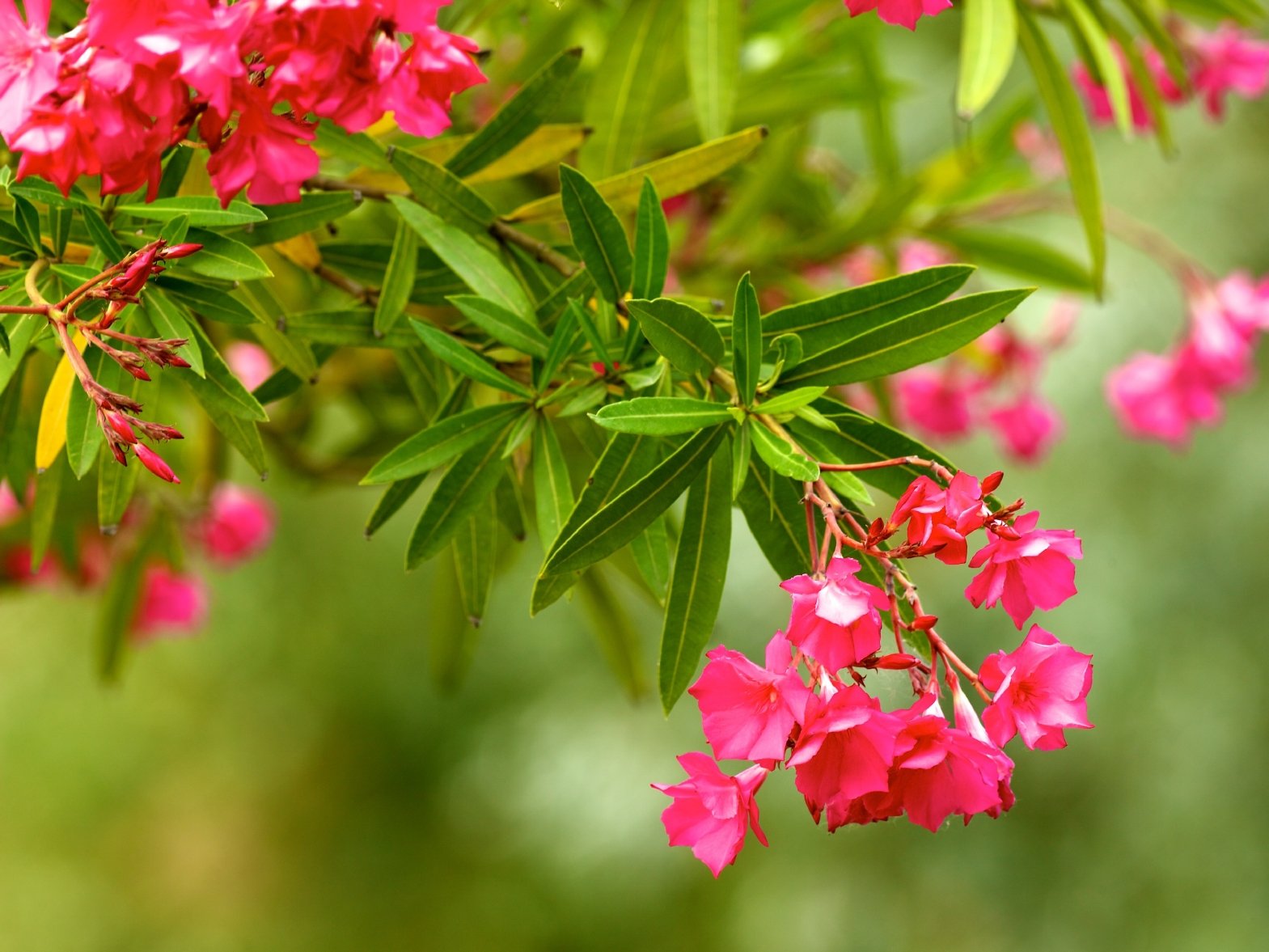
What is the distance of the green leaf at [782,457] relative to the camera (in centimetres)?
47

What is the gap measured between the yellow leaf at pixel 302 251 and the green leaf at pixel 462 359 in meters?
0.10

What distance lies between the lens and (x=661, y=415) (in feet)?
1.57

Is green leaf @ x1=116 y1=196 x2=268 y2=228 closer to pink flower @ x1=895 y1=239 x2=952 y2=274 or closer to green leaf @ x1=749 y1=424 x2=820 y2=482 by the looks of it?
green leaf @ x1=749 y1=424 x2=820 y2=482

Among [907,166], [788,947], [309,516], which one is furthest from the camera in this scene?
[309,516]

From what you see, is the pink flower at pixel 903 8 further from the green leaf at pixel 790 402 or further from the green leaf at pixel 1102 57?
the green leaf at pixel 1102 57

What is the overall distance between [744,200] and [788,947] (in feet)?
6.45

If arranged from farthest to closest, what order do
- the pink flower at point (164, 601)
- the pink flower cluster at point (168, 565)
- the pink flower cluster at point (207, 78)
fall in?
1. the pink flower at point (164, 601)
2. the pink flower cluster at point (168, 565)
3. the pink flower cluster at point (207, 78)

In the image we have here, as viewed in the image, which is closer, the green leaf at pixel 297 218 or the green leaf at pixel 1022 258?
the green leaf at pixel 297 218

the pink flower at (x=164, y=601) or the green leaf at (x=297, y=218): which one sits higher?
the green leaf at (x=297, y=218)

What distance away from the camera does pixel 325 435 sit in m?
3.11

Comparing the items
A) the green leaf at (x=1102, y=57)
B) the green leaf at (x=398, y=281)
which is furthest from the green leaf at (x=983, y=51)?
the green leaf at (x=398, y=281)

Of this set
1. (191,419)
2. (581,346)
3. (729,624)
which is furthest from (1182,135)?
(581,346)

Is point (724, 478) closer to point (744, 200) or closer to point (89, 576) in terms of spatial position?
point (744, 200)

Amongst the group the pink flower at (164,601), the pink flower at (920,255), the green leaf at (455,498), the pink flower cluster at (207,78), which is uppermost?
the pink flower cluster at (207,78)
